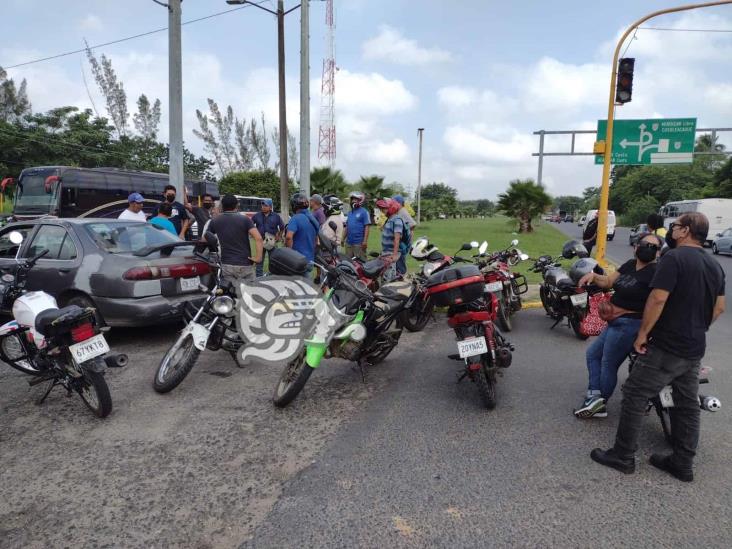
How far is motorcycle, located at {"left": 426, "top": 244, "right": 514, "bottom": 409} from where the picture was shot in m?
3.70

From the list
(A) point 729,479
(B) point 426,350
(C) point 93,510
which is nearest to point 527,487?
(A) point 729,479

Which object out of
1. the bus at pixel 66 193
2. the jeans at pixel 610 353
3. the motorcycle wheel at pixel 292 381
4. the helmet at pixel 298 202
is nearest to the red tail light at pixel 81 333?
the motorcycle wheel at pixel 292 381

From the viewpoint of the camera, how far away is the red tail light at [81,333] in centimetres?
347

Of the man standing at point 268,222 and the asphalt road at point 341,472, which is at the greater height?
the man standing at point 268,222

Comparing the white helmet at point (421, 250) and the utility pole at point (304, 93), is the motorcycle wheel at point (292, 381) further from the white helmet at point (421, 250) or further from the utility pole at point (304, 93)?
the utility pole at point (304, 93)

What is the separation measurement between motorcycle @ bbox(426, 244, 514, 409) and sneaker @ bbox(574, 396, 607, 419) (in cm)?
61

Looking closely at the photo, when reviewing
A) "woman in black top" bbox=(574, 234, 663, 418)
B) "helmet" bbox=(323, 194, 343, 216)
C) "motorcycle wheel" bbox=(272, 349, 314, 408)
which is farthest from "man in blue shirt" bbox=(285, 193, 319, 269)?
"woman in black top" bbox=(574, 234, 663, 418)

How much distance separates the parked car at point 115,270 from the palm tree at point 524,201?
26493 mm


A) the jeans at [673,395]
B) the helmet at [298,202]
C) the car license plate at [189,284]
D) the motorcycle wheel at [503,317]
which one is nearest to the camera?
the jeans at [673,395]

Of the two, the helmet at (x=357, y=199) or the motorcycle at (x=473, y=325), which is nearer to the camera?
the motorcycle at (x=473, y=325)

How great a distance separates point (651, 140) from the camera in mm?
15750

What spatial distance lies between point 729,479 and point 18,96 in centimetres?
4610

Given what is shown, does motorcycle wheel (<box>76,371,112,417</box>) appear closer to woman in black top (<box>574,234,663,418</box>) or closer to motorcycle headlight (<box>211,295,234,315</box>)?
motorcycle headlight (<box>211,295,234,315</box>)

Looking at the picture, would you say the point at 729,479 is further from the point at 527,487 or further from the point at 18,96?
the point at 18,96
